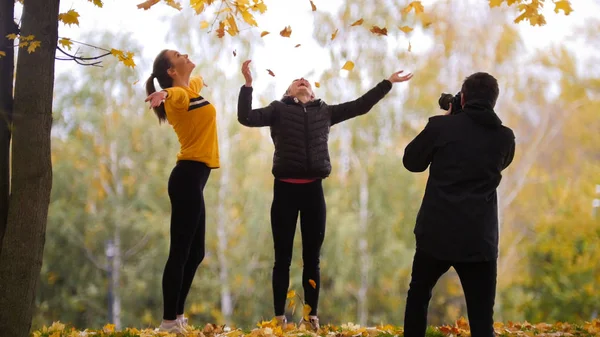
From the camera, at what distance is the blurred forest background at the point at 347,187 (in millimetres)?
14750

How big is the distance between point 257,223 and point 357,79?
4.30 meters

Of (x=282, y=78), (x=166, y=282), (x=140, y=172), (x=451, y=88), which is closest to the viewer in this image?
(x=166, y=282)

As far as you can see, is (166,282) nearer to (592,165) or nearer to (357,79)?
(357,79)

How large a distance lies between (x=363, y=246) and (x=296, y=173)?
12494mm

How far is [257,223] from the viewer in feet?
53.5

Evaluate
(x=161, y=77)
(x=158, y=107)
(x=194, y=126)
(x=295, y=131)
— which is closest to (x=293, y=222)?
(x=295, y=131)

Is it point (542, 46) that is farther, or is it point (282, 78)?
point (542, 46)

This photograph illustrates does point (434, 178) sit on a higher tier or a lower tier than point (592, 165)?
lower

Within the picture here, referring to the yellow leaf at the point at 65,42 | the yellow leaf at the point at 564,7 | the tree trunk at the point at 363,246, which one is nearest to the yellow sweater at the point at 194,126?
the yellow leaf at the point at 65,42

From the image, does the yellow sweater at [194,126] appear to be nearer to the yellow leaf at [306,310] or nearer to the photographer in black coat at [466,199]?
the yellow leaf at [306,310]

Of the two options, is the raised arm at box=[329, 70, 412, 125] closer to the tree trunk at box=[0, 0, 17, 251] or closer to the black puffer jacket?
the black puffer jacket

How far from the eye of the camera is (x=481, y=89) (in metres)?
3.03

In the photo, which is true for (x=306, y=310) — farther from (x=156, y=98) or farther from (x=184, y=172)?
(x=156, y=98)

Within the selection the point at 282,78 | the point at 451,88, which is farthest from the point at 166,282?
the point at 451,88
